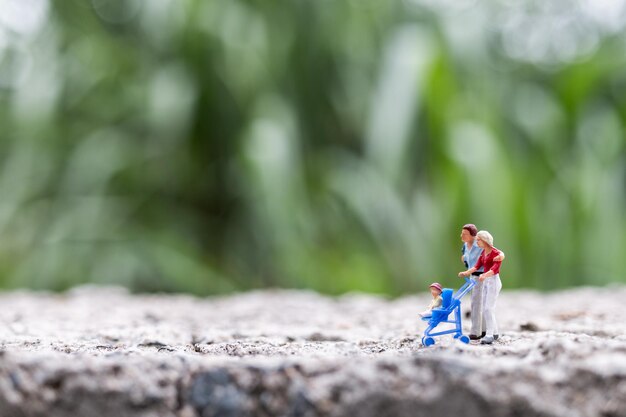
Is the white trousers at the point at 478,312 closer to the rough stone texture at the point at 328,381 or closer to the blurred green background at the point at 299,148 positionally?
the rough stone texture at the point at 328,381

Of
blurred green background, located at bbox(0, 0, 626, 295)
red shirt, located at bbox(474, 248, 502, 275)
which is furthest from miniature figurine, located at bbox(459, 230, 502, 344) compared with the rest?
blurred green background, located at bbox(0, 0, 626, 295)

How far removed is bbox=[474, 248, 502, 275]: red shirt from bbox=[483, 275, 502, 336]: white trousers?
0.01m

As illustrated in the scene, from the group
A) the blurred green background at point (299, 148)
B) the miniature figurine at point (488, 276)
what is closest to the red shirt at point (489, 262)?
the miniature figurine at point (488, 276)

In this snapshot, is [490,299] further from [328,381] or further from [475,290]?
[328,381]

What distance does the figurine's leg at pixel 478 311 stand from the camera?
0.86 m

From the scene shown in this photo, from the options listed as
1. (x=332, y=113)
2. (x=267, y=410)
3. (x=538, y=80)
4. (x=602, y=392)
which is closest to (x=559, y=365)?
(x=602, y=392)

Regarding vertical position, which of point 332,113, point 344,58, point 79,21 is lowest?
point 332,113

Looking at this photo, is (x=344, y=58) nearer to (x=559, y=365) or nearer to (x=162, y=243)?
(x=162, y=243)

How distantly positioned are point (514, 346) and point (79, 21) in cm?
360

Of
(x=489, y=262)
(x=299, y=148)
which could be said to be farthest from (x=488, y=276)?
(x=299, y=148)

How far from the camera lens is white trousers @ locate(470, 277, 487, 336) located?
2.84ft

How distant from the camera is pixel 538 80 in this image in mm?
3799

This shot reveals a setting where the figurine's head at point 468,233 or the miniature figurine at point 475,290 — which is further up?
the figurine's head at point 468,233

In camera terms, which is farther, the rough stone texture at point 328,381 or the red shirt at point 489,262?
the red shirt at point 489,262
